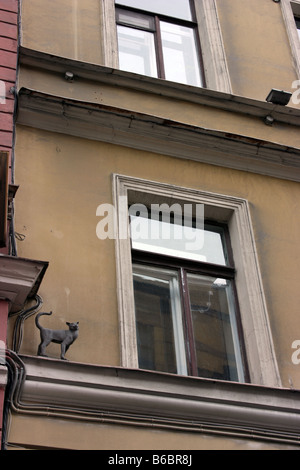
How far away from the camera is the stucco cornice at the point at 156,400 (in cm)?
716

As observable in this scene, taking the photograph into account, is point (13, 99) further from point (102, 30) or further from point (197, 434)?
point (197, 434)

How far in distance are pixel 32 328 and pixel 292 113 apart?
4.75m

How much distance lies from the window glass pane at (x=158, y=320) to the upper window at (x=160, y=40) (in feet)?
10.5

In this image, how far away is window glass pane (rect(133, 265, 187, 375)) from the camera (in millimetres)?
8156

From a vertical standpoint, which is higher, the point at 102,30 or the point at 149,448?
the point at 102,30

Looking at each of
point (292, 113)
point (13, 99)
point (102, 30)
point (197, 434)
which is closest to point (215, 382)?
point (197, 434)

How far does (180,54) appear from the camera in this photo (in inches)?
449

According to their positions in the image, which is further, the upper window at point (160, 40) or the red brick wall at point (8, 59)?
the upper window at point (160, 40)

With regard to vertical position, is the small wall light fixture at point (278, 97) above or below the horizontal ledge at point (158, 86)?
above

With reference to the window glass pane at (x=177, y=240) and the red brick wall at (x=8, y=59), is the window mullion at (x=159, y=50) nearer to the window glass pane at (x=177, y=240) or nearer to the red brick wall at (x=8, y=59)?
the red brick wall at (x=8, y=59)

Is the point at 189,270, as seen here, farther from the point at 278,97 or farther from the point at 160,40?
the point at 160,40

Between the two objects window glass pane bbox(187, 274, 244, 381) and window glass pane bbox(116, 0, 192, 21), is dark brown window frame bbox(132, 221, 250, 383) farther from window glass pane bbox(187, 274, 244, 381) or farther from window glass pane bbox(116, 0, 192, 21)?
window glass pane bbox(116, 0, 192, 21)

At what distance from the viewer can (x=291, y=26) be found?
12.2m

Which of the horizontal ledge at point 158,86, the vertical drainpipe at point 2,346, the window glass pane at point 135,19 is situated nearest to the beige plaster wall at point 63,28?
the horizontal ledge at point 158,86
